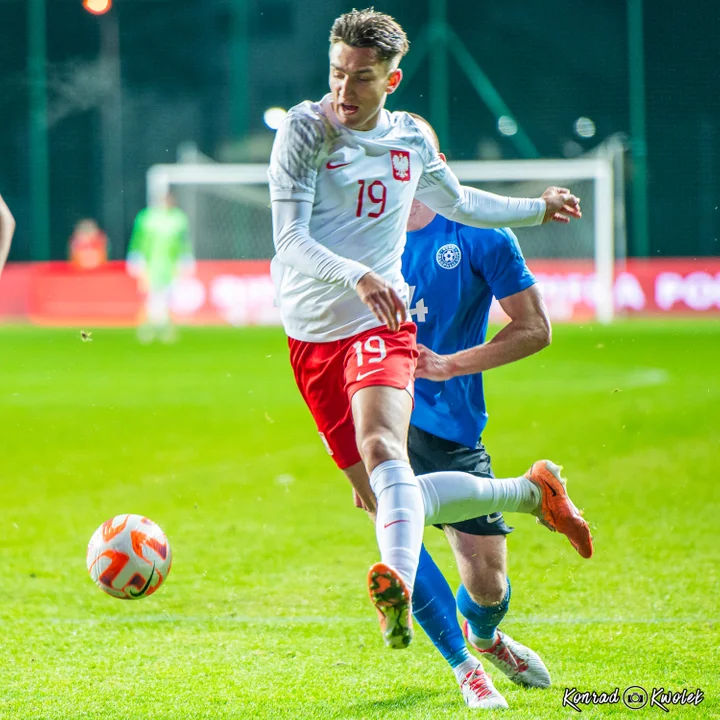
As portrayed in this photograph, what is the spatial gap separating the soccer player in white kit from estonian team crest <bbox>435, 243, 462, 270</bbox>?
0.26 m

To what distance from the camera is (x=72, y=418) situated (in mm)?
10867

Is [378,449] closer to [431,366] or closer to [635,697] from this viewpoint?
[431,366]

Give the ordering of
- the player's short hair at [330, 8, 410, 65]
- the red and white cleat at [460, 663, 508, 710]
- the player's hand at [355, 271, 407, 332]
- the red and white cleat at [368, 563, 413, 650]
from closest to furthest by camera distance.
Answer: the red and white cleat at [368, 563, 413, 650], the player's hand at [355, 271, 407, 332], the player's short hair at [330, 8, 410, 65], the red and white cleat at [460, 663, 508, 710]

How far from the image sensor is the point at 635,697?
3643 millimetres

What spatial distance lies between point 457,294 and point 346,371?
0.72 metres

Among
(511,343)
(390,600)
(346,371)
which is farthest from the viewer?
(511,343)

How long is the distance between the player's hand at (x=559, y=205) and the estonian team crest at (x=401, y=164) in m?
0.59

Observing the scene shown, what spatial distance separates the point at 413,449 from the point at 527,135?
1809cm

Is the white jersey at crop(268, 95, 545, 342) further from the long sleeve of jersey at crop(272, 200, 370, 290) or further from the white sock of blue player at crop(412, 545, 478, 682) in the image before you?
the white sock of blue player at crop(412, 545, 478, 682)

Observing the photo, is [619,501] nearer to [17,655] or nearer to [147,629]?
[147,629]

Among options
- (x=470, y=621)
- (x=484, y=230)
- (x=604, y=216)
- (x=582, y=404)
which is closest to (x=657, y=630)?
(x=470, y=621)

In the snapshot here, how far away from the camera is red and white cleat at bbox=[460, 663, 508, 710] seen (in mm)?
3650

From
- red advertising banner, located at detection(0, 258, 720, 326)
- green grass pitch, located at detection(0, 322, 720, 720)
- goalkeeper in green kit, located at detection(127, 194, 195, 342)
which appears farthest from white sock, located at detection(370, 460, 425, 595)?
red advertising banner, located at detection(0, 258, 720, 326)

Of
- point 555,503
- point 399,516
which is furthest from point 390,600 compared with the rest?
point 555,503
